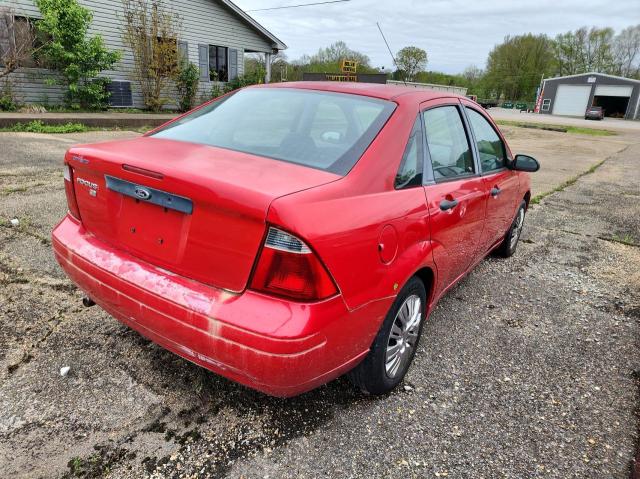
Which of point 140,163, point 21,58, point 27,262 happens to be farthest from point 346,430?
point 21,58

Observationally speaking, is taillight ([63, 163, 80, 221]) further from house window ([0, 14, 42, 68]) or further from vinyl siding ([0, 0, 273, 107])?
vinyl siding ([0, 0, 273, 107])

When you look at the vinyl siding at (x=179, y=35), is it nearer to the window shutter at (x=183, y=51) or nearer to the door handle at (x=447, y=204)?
the window shutter at (x=183, y=51)

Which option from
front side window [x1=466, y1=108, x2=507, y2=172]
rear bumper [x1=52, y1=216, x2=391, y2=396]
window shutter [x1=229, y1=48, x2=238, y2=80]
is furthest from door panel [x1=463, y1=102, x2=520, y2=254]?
window shutter [x1=229, y1=48, x2=238, y2=80]

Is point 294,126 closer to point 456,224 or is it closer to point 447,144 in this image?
point 447,144

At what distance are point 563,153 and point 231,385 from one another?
15926mm

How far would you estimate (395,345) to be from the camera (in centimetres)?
248

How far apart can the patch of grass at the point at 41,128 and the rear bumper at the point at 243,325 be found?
10.8m

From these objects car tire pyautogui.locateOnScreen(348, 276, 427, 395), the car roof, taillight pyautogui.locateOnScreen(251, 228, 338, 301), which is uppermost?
the car roof

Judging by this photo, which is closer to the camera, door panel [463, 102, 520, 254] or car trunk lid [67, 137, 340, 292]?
car trunk lid [67, 137, 340, 292]

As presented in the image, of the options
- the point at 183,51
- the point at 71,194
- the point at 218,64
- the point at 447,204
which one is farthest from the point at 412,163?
the point at 218,64

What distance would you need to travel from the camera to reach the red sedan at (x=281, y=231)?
179 centimetres

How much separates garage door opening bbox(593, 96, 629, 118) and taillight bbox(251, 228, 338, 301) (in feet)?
227

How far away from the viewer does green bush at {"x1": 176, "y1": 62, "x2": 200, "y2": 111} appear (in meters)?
17.1

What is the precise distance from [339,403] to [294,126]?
1527 mm
